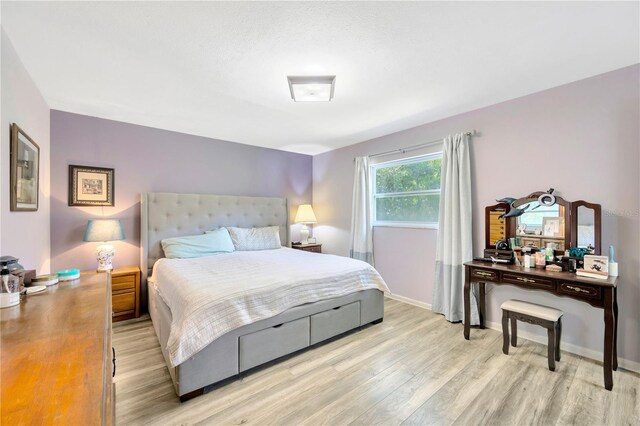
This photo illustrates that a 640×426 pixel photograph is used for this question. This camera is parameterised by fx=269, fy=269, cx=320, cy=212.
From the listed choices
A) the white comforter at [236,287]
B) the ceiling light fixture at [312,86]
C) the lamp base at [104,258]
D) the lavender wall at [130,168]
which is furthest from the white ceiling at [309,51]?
the white comforter at [236,287]

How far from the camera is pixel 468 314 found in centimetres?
260

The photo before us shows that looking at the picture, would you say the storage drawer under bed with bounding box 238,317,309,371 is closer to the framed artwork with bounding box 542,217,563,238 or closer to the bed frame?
the bed frame

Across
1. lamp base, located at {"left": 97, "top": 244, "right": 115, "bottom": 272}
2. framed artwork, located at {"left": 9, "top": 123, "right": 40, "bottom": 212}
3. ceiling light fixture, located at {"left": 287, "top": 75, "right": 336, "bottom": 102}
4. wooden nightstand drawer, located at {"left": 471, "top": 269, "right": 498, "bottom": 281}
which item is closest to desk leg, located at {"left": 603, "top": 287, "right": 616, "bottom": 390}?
wooden nightstand drawer, located at {"left": 471, "top": 269, "right": 498, "bottom": 281}

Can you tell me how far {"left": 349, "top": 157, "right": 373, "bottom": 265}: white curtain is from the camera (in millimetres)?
4102

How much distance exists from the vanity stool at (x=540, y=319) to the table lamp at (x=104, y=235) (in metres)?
3.97

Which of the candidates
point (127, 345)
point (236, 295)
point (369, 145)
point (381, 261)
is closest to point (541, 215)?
point (381, 261)

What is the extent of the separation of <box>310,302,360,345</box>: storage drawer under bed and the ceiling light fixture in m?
1.95

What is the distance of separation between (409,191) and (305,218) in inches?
73.1

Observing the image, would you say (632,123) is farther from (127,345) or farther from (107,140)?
(107,140)

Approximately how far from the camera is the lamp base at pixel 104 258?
299cm

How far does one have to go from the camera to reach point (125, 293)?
3.01 metres

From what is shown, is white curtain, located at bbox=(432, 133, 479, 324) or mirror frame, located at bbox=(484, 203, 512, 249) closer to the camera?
mirror frame, located at bbox=(484, 203, 512, 249)

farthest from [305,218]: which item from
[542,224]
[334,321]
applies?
[542,224]

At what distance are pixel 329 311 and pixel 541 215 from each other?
7.17ft
